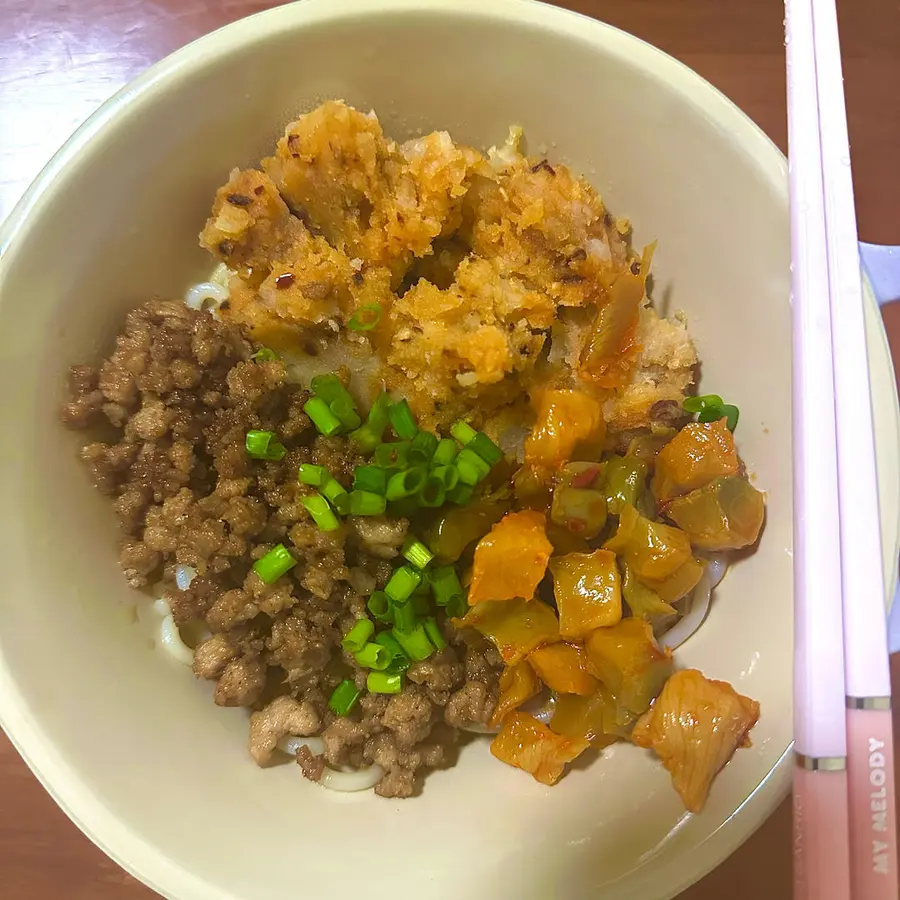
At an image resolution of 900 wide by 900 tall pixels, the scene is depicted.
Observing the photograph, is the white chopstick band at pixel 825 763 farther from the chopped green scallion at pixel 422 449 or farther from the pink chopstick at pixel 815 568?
the chopped green scallion at pixel 422 449

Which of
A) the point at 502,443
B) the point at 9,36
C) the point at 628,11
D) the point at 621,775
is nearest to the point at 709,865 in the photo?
the point at 621,775

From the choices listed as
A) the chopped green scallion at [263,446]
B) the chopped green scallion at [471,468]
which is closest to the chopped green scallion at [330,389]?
the chopped green scallion at [263,446]

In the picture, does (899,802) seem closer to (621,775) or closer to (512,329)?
(621,775)

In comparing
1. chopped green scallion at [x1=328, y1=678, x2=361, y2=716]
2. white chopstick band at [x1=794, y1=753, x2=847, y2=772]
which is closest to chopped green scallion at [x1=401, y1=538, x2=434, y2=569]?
chopped green scallion at [x1=328, y1=678, x2=361, y2=716]

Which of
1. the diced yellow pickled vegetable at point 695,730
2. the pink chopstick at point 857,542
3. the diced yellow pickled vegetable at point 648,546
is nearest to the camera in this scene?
the pink chopstick at point 857,542

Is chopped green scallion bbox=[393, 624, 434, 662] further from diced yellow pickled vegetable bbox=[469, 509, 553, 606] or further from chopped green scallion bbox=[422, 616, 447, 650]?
diced yellow pickled vegetable bbox=[469, 509, 553, 606]

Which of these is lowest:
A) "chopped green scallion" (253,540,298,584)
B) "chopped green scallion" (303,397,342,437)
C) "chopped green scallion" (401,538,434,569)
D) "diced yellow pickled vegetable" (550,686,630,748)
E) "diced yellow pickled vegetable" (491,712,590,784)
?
"diced yellow pickled vegetable" (491,712,590,784)
